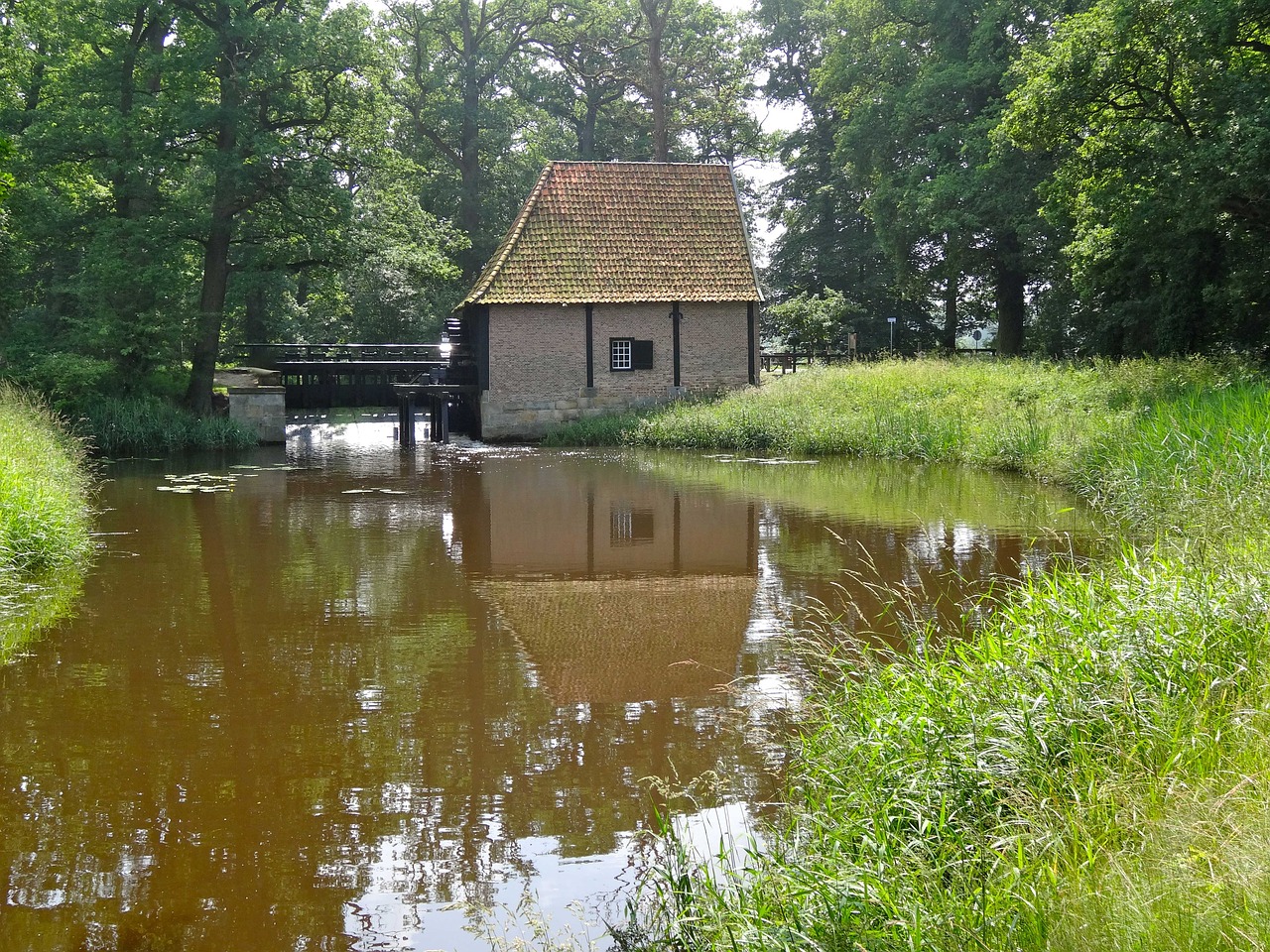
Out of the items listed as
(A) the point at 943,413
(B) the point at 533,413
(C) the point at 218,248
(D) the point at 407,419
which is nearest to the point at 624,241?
(B) the point at 533,413

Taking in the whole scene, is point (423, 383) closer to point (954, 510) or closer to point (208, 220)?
point (208, 220)

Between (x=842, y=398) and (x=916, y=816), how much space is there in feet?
63.5

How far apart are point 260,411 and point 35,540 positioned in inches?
688

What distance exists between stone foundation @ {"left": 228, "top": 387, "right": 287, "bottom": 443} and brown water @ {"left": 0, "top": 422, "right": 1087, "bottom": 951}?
42.6 feet

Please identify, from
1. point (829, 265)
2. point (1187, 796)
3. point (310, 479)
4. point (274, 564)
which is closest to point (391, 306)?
point (829, 265)

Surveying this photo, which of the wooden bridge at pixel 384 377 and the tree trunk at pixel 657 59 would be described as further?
the tree trunk at pixel 657 59

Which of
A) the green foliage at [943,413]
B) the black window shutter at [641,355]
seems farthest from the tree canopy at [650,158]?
the black window shutter at [641,355]

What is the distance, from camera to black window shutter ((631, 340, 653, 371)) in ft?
92.2

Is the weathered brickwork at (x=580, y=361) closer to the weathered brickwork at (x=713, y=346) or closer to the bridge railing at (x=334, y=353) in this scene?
the weathered brickwork at (x=713, y=346)

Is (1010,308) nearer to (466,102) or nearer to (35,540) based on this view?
(466,102)

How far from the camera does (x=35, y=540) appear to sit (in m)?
10.2

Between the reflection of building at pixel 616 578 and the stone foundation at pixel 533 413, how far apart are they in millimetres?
9584

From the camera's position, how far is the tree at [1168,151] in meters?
16.3

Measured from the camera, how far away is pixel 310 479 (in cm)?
1945
